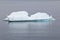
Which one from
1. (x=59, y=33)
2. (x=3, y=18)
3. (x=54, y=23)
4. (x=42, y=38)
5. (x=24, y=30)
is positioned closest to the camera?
(x=42, y=38)

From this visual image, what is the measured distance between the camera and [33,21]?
17.3ft

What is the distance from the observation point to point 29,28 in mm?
4805

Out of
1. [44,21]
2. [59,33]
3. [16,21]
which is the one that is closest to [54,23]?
[44,21]

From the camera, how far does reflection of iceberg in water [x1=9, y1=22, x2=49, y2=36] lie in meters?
4.41

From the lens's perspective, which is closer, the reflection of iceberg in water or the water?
the water

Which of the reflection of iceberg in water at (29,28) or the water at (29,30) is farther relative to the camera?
the reflection of iceberg in water at (29,28)

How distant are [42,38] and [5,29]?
811 millimetres

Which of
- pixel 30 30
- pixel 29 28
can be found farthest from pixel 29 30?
pixel 29 28

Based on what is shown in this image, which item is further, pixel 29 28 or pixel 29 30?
pixel 29 28

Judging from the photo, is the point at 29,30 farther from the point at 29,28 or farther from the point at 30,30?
the point at 29,28

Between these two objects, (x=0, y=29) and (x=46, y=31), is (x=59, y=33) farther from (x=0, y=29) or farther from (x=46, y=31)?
(x=0, y=29)

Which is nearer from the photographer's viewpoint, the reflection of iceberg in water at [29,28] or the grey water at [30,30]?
the grey water at [30,30]

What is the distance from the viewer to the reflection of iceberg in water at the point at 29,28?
4414 mm

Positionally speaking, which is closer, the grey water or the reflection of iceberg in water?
the grey water
